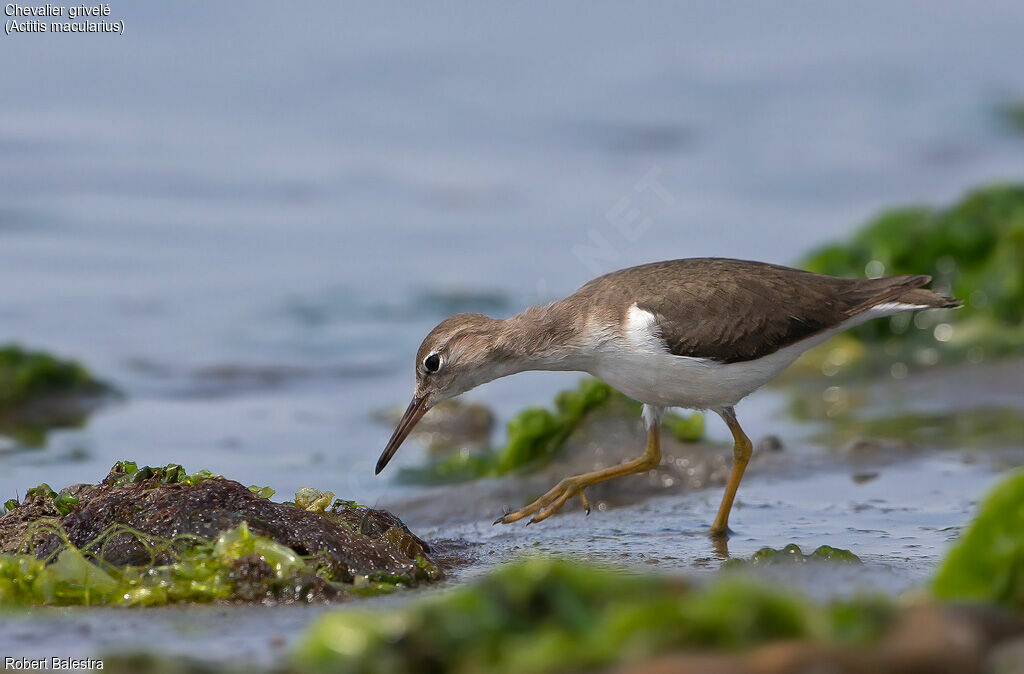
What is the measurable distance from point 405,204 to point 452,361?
859cm

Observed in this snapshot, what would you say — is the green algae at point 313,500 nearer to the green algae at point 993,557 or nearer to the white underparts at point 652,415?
the white underparts at point 652,415

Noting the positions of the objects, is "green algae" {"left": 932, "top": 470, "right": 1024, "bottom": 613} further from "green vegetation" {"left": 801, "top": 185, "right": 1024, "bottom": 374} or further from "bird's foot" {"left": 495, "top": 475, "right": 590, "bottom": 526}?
"green vegetation" {"left": 801, "top": 185, "right": 1024, "bottom": 374}

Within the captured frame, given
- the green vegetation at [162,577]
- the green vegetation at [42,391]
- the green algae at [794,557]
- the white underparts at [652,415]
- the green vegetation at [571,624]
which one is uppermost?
the green vegetation at [42,391]

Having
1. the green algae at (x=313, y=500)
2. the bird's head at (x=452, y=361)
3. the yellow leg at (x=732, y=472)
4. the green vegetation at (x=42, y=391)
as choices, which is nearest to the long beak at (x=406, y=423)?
the bird's head at (x=452, y=361)

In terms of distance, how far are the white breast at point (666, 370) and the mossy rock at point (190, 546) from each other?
1.53 meters

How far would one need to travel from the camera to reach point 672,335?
21.6ft

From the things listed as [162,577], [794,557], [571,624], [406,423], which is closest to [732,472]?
[794,557]

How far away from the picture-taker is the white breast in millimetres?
6582

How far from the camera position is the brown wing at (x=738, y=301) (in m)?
6.66

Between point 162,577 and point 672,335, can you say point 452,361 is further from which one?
point 162,577

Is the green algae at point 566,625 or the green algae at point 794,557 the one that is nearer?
the green algae at point 566,625

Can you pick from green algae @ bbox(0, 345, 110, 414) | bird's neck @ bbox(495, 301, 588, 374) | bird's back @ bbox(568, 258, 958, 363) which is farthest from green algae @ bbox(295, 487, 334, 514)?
green algae @ bbox(0, 345, 110, 414)

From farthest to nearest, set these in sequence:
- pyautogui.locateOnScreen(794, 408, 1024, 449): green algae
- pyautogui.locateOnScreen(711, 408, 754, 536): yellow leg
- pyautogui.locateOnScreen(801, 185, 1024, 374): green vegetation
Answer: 1. pyautogui.locateOnScreen(801, 185, 1024, 374): green vegetation
2. pyautogui.locateOnScreen(794, 408, 1024, 449): green algae
3. pyautogui.locateOnScreen(711, 408, 754, 536): yellow leg

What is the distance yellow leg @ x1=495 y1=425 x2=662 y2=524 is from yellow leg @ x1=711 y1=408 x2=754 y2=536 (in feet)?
1.39
